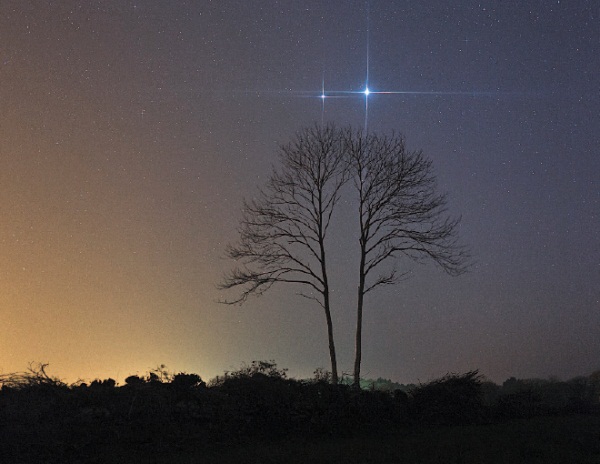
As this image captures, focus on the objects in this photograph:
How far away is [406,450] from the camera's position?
14.4 meters

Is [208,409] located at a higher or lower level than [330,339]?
lower

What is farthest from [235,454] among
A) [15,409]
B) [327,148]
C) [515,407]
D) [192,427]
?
[327,148]

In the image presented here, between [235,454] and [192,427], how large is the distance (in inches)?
71.6

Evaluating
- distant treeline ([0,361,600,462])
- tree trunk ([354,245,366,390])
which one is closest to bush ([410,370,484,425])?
distant treeline ([0,361,600,462])

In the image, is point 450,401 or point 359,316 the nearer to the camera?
point 450,401

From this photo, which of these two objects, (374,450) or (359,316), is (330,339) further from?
(374,450)

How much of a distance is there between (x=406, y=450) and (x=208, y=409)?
4.48m

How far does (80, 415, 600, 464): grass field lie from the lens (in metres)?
13.3

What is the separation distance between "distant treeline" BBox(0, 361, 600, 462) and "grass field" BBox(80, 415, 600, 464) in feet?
1.89

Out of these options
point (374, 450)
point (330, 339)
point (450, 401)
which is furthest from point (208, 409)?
point (330, 339)

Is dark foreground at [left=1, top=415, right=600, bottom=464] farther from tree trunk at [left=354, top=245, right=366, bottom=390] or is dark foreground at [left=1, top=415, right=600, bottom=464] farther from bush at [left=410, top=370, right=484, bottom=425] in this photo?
tree trunk at [left=354, top=245, right=366, bottom=390]

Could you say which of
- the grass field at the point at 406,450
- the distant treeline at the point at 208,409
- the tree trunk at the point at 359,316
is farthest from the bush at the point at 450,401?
the tree trunk at the point at 359,316

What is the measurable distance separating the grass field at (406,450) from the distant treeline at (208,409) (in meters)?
0.58

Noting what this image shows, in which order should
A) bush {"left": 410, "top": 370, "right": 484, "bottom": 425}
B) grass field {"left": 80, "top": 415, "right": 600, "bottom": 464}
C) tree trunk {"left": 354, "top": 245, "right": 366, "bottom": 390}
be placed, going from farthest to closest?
tree trunk {"left": 354, "top": 245, "right": 366, "bottom": 390} → bush {"left": 410, "top": 370, "right": 484, "bottom": 425} → grass field {"left": 80, "top": 415, "right": 600, "bottom": 464}
